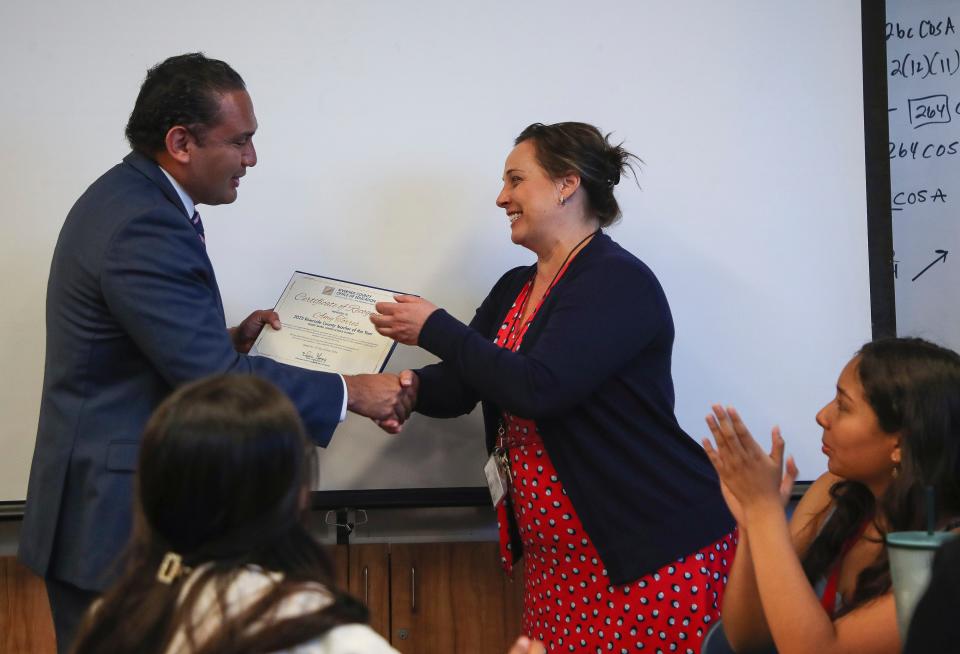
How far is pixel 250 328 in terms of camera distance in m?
2.40

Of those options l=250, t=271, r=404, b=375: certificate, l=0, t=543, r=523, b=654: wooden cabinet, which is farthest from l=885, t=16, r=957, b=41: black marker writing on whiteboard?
l=0, t=543, r=523, b=654: wooden cabinet

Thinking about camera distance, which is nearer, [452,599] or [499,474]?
[499,474]

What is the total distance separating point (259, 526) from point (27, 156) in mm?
1775

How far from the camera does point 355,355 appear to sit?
2.32 metres

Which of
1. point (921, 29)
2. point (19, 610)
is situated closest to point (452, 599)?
point (19, 610)

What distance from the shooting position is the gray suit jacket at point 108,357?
5.98 feet

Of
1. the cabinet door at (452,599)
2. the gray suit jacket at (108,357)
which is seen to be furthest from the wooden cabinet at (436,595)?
the gray suit jacket at (108,357)

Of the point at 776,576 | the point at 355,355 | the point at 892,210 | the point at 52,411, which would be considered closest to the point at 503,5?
the point at 355,355

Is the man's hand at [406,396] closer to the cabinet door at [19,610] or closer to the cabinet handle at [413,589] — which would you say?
the cabinet handle at [413,589]

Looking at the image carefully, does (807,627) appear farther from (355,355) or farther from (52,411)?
(52,411)

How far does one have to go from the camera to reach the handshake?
85.9 inches

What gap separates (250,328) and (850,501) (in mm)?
1377

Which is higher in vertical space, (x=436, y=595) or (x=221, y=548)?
(x=221, y=548)

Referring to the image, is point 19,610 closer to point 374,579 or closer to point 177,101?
point 374,579
